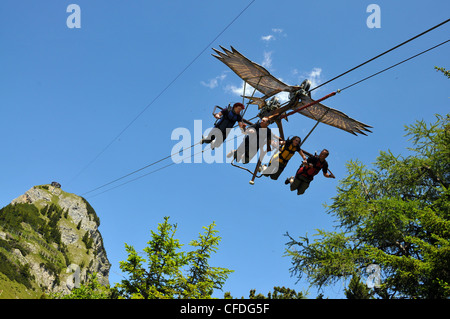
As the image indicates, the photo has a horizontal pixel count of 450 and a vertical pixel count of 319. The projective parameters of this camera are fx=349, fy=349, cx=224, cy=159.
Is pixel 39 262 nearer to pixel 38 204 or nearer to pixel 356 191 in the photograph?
pixel 38 204

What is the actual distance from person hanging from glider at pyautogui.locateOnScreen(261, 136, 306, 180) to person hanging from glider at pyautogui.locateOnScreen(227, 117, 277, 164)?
1.13ft

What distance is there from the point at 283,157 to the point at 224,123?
1.87 m

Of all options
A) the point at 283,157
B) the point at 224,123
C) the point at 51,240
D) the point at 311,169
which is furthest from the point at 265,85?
the point at 51,240

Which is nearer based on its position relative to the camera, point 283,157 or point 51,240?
point 283,157

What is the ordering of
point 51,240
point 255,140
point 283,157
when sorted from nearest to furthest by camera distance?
point 255,140 → point 283,157 → point 51,240

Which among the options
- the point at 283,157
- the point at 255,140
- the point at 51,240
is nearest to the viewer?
the point at 255,140

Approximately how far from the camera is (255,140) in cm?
931

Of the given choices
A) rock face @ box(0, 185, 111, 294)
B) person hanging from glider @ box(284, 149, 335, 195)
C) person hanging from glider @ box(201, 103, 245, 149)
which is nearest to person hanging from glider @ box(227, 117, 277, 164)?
person hanging from glider @ box(201, 103, 245, 149)

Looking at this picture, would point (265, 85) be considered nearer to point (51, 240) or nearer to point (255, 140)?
point (255, 140)

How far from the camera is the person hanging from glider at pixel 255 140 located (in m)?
9.29

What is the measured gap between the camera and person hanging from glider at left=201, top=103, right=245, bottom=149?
9570mm

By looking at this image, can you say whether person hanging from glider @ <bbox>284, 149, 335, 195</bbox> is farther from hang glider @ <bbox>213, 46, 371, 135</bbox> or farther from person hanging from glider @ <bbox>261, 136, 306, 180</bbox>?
hang glider @ <bbox>213, 46, 371, 135</bbox>

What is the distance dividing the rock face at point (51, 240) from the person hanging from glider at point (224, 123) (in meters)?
91.5
